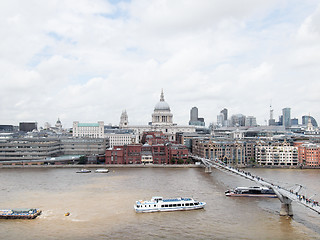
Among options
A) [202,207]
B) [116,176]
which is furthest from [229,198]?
[116,176]

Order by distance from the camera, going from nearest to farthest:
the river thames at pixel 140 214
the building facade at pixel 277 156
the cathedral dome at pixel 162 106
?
the river thames at pixel 140 214 < the building facade at pixel 277 156 < the cathedral dome at pixel 162 106

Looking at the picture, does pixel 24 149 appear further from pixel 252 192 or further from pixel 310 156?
pixel 310 156

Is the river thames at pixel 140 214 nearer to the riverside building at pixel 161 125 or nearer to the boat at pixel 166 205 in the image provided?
the boat at pixel 166 205

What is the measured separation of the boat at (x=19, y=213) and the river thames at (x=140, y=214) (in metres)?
0.57

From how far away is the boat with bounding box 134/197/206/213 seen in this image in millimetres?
31578

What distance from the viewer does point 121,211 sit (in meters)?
31.2

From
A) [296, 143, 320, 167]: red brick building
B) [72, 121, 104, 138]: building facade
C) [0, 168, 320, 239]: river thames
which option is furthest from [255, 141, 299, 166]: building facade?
[72, 121, 104, 138]: building facade

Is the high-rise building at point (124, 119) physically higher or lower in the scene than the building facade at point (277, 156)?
higher

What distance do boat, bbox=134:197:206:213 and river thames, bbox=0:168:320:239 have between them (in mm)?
652

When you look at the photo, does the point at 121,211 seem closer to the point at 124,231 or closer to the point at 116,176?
the point at 124,231

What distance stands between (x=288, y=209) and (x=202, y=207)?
7.45 meters

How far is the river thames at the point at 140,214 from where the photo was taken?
25312 millimetres

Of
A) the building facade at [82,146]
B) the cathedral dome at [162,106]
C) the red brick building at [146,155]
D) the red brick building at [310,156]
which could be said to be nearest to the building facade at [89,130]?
the building facade at [82,146]

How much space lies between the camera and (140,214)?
1207 inches
